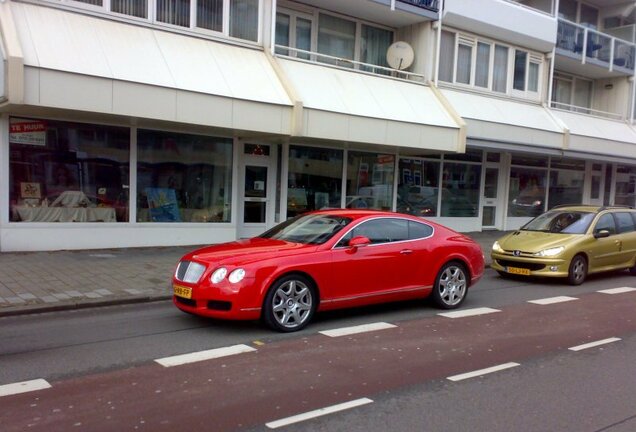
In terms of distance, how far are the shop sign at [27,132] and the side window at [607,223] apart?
11.3 metres

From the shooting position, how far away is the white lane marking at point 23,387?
472cm

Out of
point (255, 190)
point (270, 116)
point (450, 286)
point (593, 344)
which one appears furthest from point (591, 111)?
point (593, 344)

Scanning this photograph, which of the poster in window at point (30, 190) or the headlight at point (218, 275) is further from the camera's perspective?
the poster in window at point (30, 190)

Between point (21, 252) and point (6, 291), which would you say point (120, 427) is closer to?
point (6, 291)

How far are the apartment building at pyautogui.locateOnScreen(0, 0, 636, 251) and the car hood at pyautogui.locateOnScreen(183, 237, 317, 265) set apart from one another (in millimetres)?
5015

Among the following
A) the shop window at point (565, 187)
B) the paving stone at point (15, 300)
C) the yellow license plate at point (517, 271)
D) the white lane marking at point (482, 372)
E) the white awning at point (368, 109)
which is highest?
the white awning at point (368, 109)

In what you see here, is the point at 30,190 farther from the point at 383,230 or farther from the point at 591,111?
the point at 591,111

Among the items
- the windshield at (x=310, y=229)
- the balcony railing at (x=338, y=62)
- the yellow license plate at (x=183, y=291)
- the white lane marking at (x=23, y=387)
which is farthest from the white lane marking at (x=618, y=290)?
the white lane marking at (x=23, y=387)

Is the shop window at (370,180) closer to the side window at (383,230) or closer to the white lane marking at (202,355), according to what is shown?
the side window at (383,230)

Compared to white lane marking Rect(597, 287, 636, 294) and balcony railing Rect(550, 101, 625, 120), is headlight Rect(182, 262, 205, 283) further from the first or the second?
balcony railing Rect(550, 101, 625, 120)

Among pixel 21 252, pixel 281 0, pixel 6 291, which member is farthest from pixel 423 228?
pixel 281 0

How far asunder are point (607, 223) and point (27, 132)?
11.9m

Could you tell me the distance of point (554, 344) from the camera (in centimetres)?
651

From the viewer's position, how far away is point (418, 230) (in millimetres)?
8227
